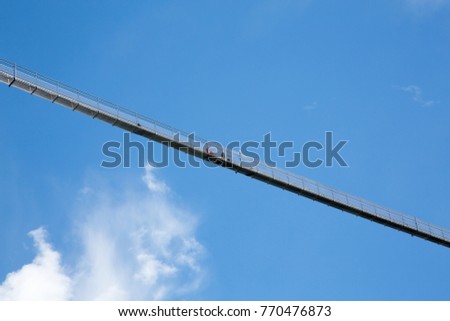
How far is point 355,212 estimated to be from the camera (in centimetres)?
4697

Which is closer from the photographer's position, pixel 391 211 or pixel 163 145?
pixel 163 145

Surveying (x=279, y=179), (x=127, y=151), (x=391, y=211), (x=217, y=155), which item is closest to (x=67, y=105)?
(x=127, y=151)

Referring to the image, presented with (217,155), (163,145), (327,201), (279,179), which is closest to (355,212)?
(327,201)

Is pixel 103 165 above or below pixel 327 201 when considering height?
below

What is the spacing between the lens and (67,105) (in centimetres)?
4059

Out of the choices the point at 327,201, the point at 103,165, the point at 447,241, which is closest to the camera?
the point at 103,165

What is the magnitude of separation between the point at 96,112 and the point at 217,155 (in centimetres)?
721

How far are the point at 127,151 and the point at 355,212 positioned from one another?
48.0 ft
